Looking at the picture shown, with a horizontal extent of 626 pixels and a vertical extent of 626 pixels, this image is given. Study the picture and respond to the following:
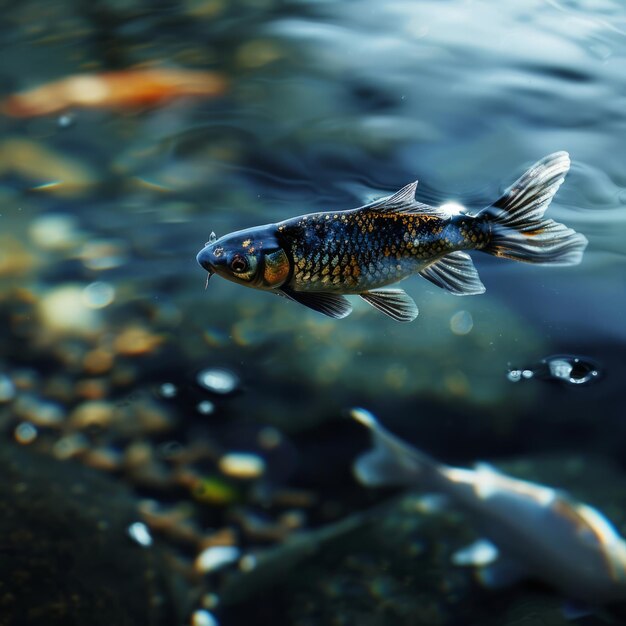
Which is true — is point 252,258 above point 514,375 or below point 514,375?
above

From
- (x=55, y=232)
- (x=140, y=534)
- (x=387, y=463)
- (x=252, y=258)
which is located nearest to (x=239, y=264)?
(x=252, y=258)

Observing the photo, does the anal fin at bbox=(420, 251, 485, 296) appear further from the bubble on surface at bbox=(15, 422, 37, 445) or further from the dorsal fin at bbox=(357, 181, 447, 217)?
the bubble on surface at bbox=(15, 422, 37, 445)

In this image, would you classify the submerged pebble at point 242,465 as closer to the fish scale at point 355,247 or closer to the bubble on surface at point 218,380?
the bubble on surface at point 218,380

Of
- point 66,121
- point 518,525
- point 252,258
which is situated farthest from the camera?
point 66,121

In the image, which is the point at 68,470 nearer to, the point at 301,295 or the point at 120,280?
the point at 120,280

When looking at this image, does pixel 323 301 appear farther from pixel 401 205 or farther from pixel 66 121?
pixel 66 121

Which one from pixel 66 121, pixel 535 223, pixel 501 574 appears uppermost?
pixel 535 223

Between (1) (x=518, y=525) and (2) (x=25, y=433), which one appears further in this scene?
(2) (x=25, y=433)

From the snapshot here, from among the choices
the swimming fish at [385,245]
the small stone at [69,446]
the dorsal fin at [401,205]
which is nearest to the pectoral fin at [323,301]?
the swimming fish at [385,245]
